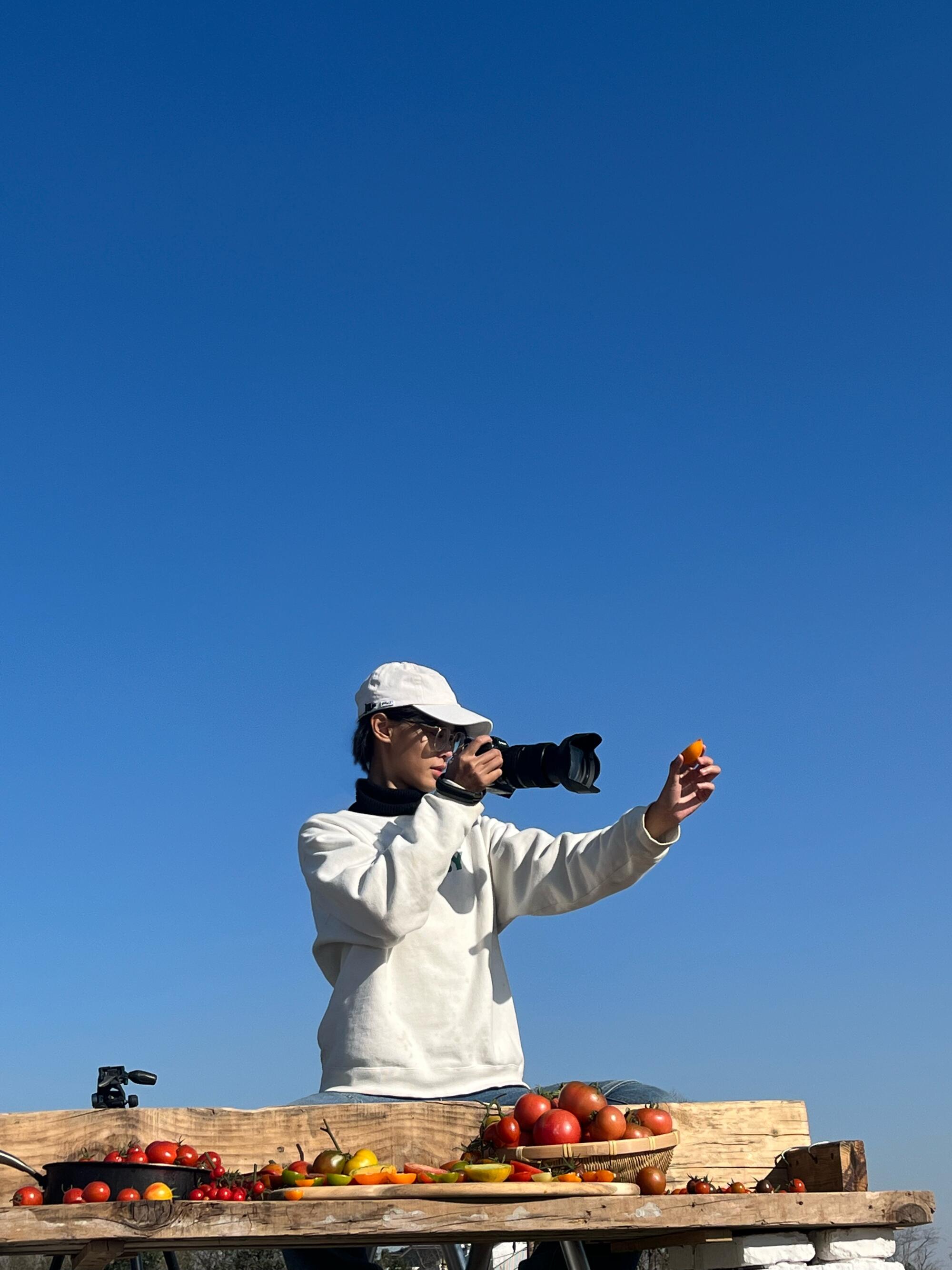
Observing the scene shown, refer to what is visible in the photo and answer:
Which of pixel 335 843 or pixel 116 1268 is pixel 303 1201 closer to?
pixel 335 843

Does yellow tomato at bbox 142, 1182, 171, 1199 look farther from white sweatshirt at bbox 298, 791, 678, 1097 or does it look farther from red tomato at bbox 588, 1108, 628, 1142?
white sweatshirt at bbox 298, 791, 678, 1097

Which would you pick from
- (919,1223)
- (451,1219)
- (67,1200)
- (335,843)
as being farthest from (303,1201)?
(335,843)

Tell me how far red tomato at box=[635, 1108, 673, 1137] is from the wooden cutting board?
1.76ft

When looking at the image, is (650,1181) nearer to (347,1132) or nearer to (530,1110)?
(530,1110)

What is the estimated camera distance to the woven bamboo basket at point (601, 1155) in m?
2.98

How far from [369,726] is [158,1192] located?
98.7 inches

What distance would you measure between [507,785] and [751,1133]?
139cm

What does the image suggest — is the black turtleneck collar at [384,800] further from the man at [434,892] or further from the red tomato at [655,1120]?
the red tomato at [655,1120]

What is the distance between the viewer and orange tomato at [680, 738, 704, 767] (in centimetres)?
427

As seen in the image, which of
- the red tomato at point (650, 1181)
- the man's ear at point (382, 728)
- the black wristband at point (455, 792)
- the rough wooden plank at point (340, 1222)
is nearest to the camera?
the rough wooden plank at point (340, 1222)

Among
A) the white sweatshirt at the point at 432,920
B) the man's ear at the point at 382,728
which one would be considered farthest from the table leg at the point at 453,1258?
the man's ear at the point at 382,728

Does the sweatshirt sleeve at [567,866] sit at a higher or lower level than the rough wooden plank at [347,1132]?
higher

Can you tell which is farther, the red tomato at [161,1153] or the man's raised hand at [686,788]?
the man's raised hand at [686,788]

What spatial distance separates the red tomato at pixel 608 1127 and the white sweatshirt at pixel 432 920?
109 centimetres
